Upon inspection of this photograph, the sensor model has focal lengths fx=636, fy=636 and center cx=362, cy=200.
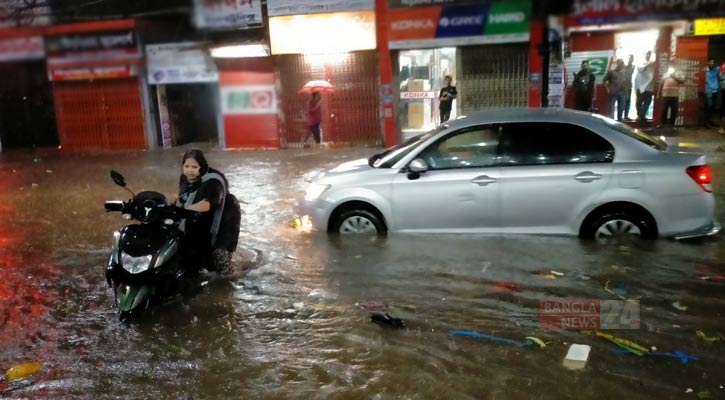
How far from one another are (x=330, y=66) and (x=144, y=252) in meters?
12.0

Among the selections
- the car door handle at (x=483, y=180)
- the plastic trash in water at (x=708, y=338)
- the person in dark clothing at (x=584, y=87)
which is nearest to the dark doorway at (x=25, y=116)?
the person in dark clothing at (x=584, y=87)

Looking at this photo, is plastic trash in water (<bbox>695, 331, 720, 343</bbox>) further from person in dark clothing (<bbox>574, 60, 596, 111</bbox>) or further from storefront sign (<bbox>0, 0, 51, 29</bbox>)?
person in dark clothing (<bbox>574, 60, 596, 111</bbox>)

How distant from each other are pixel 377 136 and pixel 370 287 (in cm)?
1099

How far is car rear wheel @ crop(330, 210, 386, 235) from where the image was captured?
7.07 m

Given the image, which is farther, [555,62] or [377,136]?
[377,136]

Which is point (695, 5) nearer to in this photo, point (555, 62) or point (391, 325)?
point (391, 325)

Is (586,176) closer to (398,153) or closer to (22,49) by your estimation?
(398,153)

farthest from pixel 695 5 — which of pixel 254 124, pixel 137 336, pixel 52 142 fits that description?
pixel 52 142

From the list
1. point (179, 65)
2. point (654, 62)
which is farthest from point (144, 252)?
point (654, 62)

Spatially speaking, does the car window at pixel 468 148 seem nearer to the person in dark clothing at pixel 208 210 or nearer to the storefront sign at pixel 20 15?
the person in dark clothing at pixel 208 210

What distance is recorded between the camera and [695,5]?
3990 millimetres

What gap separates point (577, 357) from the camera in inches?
170

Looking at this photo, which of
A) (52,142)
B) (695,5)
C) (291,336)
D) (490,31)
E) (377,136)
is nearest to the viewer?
(695,5)

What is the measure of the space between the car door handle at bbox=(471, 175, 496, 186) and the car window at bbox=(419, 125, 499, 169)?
158 millimetres
